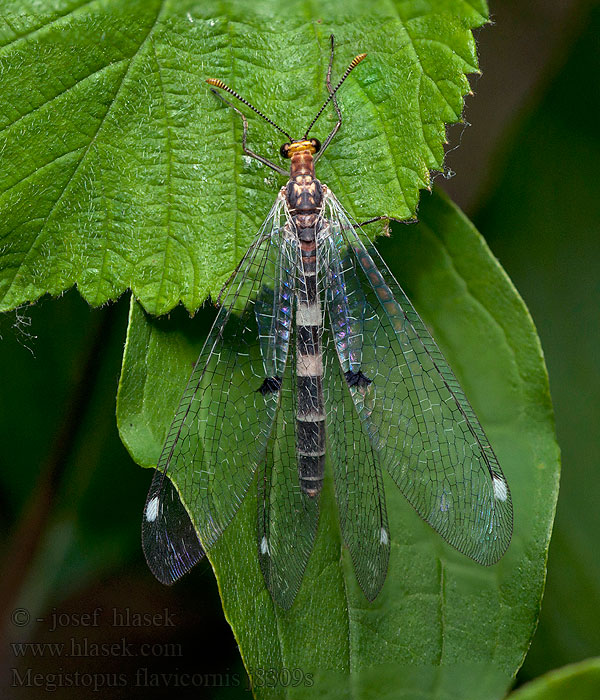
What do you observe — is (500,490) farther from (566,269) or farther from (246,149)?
(246,149)

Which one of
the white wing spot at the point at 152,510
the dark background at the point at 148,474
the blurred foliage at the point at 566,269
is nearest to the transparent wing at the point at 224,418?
the white wing spot at the point at 152,510

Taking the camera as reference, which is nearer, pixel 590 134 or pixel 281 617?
pixel 281 617

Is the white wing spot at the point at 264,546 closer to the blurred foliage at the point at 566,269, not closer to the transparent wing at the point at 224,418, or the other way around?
the transparent wing at the point at 224,418

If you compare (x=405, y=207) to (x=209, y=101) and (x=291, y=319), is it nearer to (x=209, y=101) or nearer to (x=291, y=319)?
(x=291, y=319)

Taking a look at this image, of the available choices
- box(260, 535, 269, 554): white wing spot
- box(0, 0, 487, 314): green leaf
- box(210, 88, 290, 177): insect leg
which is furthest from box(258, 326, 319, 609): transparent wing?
box(210, 88, 290, 177): insect leg

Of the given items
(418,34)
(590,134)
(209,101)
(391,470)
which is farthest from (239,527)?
(590,134)

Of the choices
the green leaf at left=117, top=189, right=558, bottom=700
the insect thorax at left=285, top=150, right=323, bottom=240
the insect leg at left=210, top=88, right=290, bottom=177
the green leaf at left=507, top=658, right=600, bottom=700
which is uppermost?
the insect leg at left=210, top=88, right=290, bottom=177

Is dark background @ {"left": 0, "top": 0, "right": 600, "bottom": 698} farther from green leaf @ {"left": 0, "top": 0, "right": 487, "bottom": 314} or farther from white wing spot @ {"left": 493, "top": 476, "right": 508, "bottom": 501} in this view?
white wing spot @ {"left": 493, "top": 476, "right": 508, "bottom": 501}
